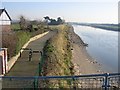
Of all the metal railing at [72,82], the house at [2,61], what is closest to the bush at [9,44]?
the house at [2,61]

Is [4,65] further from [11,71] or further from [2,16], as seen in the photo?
[2,16]

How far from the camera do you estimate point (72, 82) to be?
688 cm

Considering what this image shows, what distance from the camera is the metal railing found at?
5.24 metres

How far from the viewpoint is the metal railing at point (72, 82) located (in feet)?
17.2

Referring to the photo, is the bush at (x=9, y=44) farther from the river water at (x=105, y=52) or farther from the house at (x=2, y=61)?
the river water at (x=105, y=52)

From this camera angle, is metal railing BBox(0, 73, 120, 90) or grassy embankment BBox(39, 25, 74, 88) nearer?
metal railing BBox(0, 73, 120, 90)

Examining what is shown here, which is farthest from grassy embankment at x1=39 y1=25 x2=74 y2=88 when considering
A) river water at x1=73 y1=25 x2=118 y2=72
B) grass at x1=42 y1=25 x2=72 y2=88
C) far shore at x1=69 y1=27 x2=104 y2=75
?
river water at x1=73 y1=25 x2=118 y2=72

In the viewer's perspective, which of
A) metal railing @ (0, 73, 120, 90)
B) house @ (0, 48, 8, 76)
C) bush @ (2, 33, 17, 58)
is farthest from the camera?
bush @ (2, 33, 17, 58)

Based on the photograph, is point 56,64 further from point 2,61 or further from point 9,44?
point 2,61

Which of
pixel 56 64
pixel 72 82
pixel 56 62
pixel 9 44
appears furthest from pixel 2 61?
pixel 72 82

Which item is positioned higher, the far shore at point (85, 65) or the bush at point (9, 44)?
the bush at point (9, 44)

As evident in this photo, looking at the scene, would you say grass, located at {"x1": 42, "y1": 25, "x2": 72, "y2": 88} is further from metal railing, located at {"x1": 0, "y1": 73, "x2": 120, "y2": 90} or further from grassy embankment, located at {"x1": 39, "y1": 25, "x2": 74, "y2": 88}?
metal railing, located at {"x1": 0, "y1": 73, "x2": 120, "y2": 90}

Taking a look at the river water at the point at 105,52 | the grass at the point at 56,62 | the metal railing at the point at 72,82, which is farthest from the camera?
the river water at the point at 105,52

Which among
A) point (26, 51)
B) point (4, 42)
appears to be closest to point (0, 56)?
point (4, 42)
